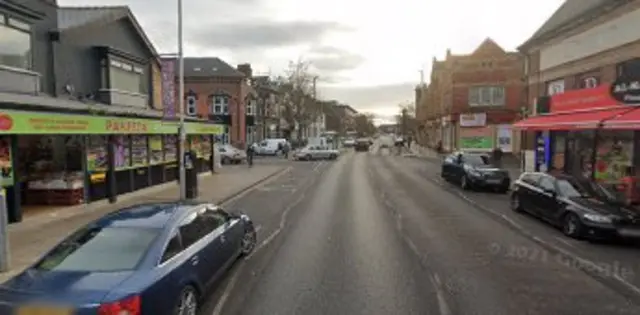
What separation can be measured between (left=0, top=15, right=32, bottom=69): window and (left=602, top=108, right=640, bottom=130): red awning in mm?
18193

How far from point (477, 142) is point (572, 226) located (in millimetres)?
37396

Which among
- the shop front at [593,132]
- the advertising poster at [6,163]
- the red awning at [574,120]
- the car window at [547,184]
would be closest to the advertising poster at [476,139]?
the shop front at [593,132]

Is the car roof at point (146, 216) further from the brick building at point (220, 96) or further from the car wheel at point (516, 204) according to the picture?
the brick building at point (220, 96)

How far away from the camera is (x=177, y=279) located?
232 inches

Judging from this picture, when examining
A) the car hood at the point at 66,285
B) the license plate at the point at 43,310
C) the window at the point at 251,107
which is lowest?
the license plate at the point at 43,310

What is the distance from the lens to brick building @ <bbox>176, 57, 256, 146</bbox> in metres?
56.1

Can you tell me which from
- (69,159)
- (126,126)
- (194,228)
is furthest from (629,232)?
(69,159)

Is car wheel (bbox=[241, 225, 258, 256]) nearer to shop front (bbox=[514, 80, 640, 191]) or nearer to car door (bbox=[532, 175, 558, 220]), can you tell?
car door (bbox=[532, 175, 558, 220])

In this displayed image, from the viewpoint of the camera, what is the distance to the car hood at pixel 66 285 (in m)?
5.00

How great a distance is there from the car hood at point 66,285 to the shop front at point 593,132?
1496cm

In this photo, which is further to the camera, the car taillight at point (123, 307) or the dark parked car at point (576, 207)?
the dark parked car at point (576, 207)

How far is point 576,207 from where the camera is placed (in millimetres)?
11773

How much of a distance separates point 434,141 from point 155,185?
5324cm

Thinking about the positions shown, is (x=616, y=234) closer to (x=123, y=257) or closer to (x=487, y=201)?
(x=487, y=201)
